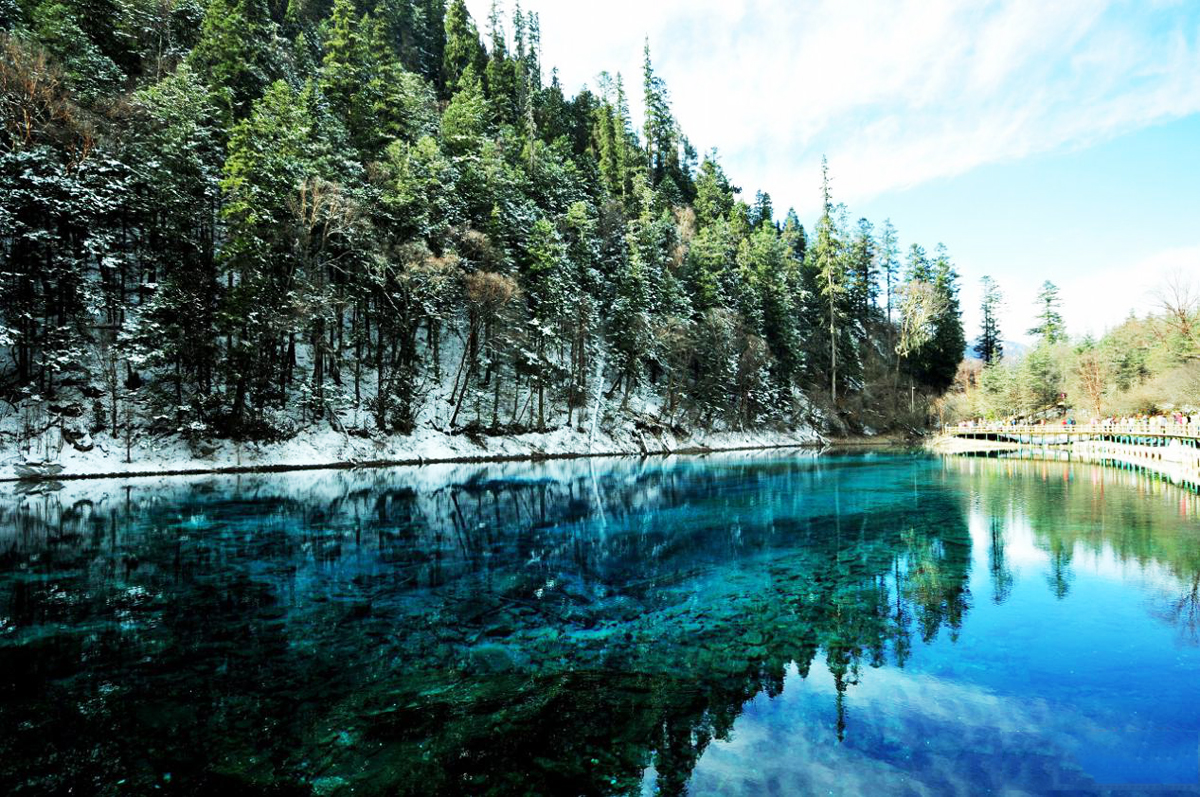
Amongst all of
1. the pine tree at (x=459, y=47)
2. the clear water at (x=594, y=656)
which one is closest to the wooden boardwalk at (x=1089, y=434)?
the clear water at (x=594, y=656)

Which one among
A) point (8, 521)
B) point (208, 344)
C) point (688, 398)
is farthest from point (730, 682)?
point (688, 398)

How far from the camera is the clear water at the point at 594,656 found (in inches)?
184

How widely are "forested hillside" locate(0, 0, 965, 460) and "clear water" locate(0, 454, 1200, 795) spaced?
47.7 ft

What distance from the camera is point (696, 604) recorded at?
914 cm

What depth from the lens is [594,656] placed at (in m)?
6.98

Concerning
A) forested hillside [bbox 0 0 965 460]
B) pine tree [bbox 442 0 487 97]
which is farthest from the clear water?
pine tree [bbox 442 0 487 97]

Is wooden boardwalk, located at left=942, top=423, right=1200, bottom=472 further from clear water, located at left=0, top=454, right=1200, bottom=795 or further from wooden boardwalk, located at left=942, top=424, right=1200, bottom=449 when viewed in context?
clear water, located at left=0, top=454, right=1200, bottom=795

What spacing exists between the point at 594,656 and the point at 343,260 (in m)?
34.0

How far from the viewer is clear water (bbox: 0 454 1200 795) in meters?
4.68

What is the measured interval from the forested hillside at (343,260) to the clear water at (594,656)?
14540 millimetres

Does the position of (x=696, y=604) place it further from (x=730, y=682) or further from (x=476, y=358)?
(x=476, y=358)

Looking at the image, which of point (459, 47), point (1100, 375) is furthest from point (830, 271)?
point (459, 47)

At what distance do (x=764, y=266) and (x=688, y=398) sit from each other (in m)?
20.6

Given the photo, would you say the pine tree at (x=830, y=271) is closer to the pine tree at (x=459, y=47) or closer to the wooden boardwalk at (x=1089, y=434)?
the wooden boardwalk at (x=1089, y=434)
